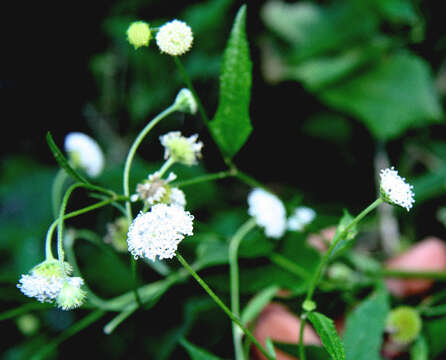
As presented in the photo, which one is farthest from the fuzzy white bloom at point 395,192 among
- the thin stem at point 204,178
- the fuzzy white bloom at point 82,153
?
the fuzzy white bloom at point 82,153

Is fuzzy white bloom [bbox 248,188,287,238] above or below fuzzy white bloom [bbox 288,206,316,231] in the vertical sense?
above

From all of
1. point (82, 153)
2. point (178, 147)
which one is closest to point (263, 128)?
point (82, 153)

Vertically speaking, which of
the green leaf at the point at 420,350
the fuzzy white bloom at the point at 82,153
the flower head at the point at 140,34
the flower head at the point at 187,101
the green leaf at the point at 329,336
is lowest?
the green leaf at the point at 420,350

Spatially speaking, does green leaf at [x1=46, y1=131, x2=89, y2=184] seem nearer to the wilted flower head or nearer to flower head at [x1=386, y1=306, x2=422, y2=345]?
the wilted flower head

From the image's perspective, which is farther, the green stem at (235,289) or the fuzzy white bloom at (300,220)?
the fuzzy white bloom at (300,220)

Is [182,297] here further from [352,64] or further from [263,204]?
[352,64]

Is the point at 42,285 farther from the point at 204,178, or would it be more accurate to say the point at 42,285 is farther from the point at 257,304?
the point at 257,304

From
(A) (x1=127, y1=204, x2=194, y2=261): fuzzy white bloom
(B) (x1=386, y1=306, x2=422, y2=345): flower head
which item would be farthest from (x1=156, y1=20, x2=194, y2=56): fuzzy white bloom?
(B) (x1=386, y1=306, x2=422, y2=345): flower head

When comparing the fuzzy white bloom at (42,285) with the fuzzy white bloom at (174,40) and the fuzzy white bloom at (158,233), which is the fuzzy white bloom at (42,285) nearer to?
the fuzzy white bloom at (158,233)
